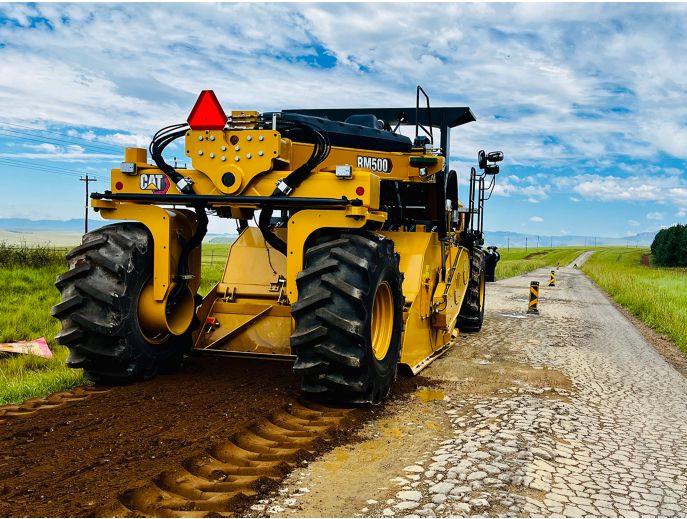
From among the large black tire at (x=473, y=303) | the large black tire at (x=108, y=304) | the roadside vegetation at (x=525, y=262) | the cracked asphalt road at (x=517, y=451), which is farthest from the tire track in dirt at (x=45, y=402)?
the roadside vegetation at (x=525, y=262)

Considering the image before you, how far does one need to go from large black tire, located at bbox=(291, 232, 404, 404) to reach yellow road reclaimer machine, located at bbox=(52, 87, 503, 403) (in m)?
0.01

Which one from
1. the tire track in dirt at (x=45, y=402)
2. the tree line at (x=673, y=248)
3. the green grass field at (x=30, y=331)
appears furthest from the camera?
the tree line at (x=673, y=248)

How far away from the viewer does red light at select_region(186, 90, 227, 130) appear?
5660 mm

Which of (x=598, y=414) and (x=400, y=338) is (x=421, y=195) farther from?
(x=598, y=414)

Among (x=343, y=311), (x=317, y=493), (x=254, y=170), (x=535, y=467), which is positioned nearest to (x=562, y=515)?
(x=535, y=467)

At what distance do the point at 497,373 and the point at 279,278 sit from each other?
2.79m

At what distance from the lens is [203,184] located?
19.2 feet

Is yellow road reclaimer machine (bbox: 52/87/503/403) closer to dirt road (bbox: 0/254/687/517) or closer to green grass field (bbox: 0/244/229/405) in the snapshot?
dirt road (bbox: 0/254/687/517)

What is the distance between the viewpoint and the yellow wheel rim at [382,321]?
5.79 meters

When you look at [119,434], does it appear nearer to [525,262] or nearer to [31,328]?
[31,328]

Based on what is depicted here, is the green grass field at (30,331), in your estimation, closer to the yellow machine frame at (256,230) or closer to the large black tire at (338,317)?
the yellow machine frame at (256,230)

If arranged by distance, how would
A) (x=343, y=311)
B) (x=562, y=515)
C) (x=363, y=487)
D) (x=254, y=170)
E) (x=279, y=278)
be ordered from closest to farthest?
(x=562, y=515), (x=363, y=487), (x=343, y=311), (x=254, y=170), (x=279, y=278)

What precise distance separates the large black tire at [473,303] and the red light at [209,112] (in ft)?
20.4

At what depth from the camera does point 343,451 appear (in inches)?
175
